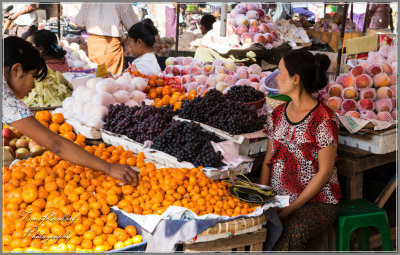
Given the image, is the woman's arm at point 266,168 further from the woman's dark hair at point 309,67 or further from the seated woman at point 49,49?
the seated woman at point 49,49

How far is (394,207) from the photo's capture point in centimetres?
363

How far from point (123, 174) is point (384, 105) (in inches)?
92.6

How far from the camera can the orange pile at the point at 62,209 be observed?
6.24 feet

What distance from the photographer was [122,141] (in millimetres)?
3109

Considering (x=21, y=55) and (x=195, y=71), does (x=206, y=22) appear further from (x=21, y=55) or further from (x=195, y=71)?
(x=21, y=55)

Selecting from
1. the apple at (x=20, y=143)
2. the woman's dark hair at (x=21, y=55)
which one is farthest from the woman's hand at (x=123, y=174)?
Answer: the apple at (x=20, y=143)

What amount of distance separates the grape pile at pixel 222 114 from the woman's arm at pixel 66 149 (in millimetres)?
992

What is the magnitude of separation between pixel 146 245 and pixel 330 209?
1.23 meters

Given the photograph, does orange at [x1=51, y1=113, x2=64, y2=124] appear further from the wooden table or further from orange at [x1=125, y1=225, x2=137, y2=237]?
the wooden table

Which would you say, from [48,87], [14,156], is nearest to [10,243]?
[14,156]

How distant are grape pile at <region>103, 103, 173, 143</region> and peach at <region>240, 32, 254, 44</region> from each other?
3.11 meters

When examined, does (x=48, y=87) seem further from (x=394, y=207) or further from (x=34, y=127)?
(x=394, y=207)

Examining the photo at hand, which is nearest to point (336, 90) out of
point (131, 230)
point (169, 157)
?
point (169, 157)

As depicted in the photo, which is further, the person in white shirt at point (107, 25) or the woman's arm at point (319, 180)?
the person in white shirt at point (107, 25)
